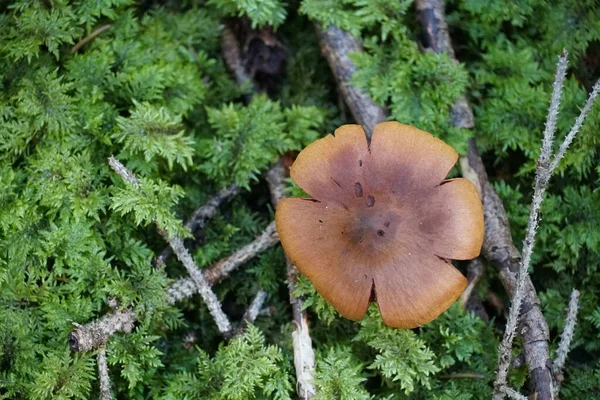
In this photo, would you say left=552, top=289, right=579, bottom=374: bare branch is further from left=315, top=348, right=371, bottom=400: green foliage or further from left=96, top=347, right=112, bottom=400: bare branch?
left=96, top=347, right=112, bottom=400: bare branch

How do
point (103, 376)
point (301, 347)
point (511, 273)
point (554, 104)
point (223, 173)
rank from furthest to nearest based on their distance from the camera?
point (223, 173) < point (511, 273) < point (301, 347) < point (103, 376) < point (554, 104)

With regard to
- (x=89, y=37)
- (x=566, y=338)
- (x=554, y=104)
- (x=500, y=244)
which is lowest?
(x=566, y=338)

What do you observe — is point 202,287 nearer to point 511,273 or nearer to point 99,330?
point 99,330

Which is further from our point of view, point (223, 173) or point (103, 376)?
point (223, 173)

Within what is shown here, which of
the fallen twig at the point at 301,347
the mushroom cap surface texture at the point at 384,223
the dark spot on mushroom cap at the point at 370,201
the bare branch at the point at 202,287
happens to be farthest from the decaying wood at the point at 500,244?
the bare branch at the point at 202,287

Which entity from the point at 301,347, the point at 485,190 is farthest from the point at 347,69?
the point at 301,347

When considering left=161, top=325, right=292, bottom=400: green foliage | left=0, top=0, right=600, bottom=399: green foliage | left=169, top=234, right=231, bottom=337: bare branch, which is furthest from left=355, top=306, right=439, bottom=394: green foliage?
left=169, top=234, right=231, bottom=337: bare branch
